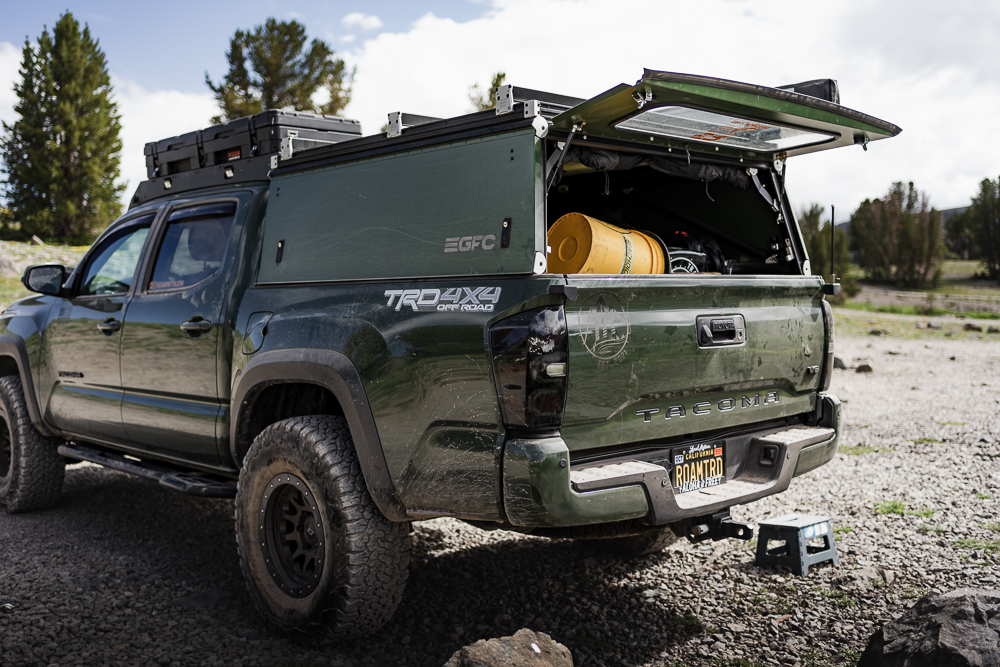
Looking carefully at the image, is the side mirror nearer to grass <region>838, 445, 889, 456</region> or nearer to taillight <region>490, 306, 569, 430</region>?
taillight <region>490, 306, 569, 430</region>

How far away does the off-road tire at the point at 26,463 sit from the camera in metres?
5.36

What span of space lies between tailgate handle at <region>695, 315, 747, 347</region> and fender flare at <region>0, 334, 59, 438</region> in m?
4.26

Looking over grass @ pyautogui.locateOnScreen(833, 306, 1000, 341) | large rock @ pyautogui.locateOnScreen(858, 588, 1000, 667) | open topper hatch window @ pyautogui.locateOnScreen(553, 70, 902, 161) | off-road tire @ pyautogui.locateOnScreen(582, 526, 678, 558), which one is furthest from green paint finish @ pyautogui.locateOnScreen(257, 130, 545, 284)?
grass @ pyautogui.locateOnScreen(833, 306, 1000, 341)

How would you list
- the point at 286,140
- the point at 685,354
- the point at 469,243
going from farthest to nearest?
the point at 286,140, the point at 685,354, the point at 469,243

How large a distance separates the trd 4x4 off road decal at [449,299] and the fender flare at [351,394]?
1.13ft

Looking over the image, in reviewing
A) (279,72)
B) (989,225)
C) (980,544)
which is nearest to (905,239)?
(989,225)

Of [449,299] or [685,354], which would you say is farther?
[685,354]

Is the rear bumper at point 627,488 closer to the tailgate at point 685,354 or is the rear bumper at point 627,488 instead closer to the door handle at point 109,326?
the tailgate at point 685,354

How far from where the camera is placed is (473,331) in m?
2.87

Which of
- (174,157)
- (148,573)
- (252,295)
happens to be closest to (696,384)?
(252,295)

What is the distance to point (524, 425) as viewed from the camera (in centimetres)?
275

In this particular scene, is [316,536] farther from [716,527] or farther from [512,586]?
[716,527]

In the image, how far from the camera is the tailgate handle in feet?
10.8

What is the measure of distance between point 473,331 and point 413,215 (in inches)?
27.0
